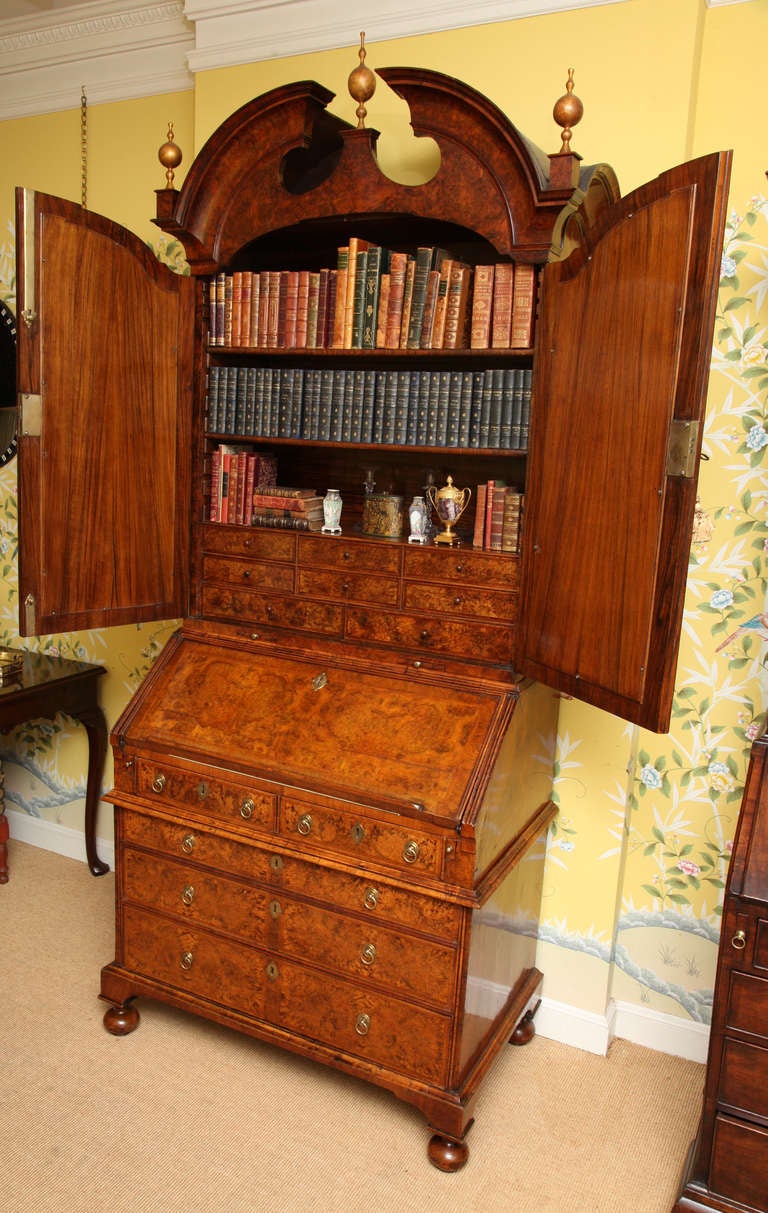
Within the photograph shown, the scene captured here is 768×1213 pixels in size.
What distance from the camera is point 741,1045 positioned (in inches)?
69.6

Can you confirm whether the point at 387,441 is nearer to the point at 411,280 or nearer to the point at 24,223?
the point at 411,280

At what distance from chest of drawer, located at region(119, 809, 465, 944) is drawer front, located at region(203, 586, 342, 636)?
55 centimetres

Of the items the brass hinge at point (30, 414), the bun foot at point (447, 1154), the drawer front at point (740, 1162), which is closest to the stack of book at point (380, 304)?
the brass hinge at point (30, 414)

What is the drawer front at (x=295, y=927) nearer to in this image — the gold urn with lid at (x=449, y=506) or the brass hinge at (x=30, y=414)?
the gold urn with lid at (x=449, y=506)

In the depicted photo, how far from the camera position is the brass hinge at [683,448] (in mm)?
1550

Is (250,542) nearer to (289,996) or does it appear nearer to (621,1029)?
(289,996)

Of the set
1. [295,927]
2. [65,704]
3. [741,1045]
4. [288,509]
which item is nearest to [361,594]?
[288,509]

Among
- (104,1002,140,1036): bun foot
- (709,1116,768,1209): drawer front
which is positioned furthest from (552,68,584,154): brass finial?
(104,1002,140,1036): bun foot

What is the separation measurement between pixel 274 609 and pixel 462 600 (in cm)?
53

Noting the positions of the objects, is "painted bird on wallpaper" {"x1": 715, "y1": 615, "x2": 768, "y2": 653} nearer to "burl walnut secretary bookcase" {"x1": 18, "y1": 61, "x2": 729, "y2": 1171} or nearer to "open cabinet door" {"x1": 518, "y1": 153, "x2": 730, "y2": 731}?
"burl walnut secretary bookcase" {"x1": 18, "y1": 61, "x2": 729, "y2": 1171}

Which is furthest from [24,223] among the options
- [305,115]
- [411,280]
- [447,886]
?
[447,886]

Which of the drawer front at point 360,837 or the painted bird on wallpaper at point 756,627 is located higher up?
the painted bird on wallpaper at point 756,627

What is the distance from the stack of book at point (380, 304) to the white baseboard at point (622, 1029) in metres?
1.79

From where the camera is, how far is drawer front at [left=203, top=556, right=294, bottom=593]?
2326 millimetres
